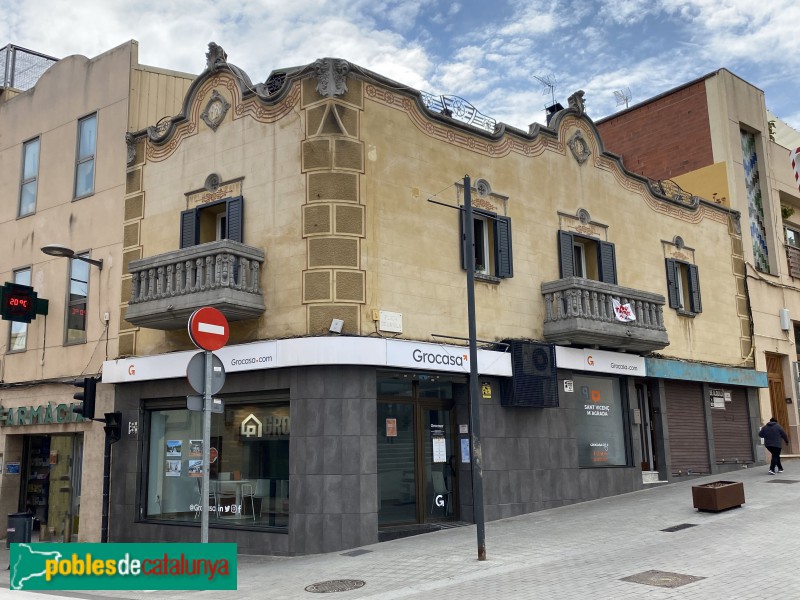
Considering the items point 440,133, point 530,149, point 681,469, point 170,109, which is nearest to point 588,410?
point 681,469

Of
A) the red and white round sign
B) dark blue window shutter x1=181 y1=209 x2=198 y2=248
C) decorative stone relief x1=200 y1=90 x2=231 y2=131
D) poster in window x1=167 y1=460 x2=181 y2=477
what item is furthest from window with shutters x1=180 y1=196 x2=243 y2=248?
the red and white round sign

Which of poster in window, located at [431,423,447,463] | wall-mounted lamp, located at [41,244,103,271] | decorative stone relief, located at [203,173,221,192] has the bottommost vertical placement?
poster in window, located at [431,423,447,463]

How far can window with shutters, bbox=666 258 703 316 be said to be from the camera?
72.3ft

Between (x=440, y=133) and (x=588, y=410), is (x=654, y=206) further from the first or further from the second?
(x=440, y=133)

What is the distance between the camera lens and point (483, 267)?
1712 centimetres

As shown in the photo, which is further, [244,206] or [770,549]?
[244,206]

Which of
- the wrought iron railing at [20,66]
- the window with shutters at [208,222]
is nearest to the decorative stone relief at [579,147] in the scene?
the window with shutters at [208,222]

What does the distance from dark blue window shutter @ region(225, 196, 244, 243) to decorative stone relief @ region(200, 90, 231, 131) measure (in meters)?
1.96

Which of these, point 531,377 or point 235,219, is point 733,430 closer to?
point 531,377

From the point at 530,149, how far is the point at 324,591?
11.9 m

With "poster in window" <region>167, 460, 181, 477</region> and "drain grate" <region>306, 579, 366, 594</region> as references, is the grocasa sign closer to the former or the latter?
"drain grate" <region>306, 579, 366, 594</region>

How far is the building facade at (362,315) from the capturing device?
14.3 m

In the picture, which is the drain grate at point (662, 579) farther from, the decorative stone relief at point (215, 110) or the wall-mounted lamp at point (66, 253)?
the wall-mounted lamp at point (66, 253)

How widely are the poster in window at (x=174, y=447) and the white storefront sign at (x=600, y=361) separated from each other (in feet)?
28.0
